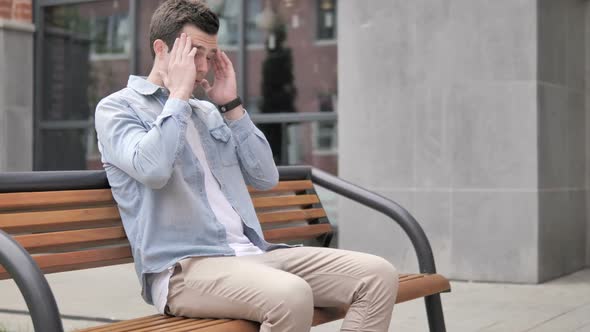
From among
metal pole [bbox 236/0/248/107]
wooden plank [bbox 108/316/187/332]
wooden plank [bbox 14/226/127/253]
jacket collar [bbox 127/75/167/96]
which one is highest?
metal pole [bbox 236/0/248/107]

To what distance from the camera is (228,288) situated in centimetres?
316

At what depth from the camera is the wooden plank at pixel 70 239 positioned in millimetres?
3303

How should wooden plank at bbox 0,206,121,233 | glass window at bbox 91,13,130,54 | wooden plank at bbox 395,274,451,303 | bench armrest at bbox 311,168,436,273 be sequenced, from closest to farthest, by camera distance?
wooden plank at bbox 0,206,121,233 → wooden plank at bbox 395,274,451,303 → bench armrest at bbox 311,168,436,273 → glass window at bbox 91,13,130,54

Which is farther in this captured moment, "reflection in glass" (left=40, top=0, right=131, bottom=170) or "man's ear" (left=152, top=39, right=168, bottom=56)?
"reflection in glass" (left=40, top=0, right=131, bottom=170)

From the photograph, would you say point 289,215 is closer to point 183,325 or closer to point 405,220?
point 405,220

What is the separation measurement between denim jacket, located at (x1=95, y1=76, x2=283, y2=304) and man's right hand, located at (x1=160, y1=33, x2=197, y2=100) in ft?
0.20

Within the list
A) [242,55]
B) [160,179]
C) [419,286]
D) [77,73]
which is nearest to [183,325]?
[160,179]

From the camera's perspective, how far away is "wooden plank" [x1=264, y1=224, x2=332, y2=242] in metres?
4.36

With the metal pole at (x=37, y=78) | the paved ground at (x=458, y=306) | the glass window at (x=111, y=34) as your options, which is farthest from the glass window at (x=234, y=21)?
the paved ground at (x=458, y=306)

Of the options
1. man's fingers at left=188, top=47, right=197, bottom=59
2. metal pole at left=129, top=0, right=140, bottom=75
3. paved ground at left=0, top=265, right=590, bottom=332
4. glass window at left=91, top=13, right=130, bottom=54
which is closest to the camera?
man's fingers at left=188, top=47, right=197, bottom=59

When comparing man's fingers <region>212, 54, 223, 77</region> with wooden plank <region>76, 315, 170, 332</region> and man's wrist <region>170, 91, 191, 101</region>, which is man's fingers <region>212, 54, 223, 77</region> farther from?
wooden plank <region>76, 315, 170, 332</region>

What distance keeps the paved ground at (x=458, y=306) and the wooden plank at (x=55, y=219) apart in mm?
2348

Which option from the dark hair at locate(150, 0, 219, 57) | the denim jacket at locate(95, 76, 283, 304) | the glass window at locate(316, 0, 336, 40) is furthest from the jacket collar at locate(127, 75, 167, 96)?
the glass window at locate(316, 0, 336, 40)

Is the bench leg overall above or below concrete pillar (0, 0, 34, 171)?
below
